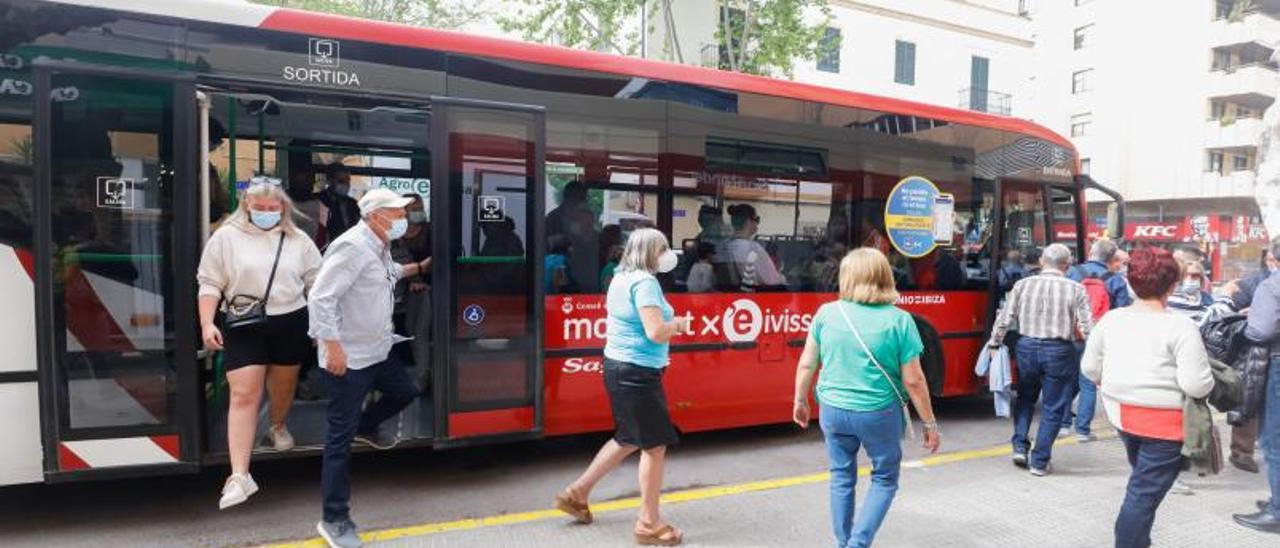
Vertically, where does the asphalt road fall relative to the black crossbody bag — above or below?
below

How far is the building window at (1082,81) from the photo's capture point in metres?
34.9

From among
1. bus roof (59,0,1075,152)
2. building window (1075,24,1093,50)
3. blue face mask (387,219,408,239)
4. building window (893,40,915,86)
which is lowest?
blue face mask (387,219,408,239)

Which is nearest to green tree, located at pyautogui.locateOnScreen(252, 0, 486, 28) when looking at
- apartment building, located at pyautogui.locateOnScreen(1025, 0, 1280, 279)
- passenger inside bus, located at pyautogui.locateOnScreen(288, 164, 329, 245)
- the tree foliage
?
the tree foliage

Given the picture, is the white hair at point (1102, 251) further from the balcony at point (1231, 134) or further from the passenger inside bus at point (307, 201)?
the balcony at point (1231, 134)

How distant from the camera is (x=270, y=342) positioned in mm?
4047

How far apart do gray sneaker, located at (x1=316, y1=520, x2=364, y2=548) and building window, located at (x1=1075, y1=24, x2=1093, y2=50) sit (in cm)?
4040

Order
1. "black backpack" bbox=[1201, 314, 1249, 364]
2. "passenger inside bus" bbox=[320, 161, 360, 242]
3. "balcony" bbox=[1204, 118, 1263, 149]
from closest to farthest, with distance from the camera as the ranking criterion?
"black backpack" bbox=[1201, 314, 1249, 364] < "passenger inside bus" bbox=[320, 161, 360, 242] < "balcony" bbox=[1204, 118, 1263, 149]

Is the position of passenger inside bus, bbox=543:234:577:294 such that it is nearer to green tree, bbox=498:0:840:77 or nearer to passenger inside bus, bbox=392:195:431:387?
passenger inside bus, bbox=392:195:431:387

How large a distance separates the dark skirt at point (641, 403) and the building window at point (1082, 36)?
129ft

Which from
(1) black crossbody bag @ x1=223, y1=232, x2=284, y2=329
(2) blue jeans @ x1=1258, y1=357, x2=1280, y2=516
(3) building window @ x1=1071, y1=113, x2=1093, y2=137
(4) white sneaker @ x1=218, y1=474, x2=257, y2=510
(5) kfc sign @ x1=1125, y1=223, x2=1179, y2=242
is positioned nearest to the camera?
(4) white sneaker @ x1=218, y1=474, x2=257, y2=510

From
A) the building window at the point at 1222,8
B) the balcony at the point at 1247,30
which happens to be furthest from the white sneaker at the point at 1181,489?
the building window at the point at 1222,8

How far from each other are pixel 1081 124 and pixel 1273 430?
36689 millimetres

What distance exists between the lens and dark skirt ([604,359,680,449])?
375 cm

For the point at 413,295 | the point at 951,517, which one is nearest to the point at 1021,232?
the point at 951,517
